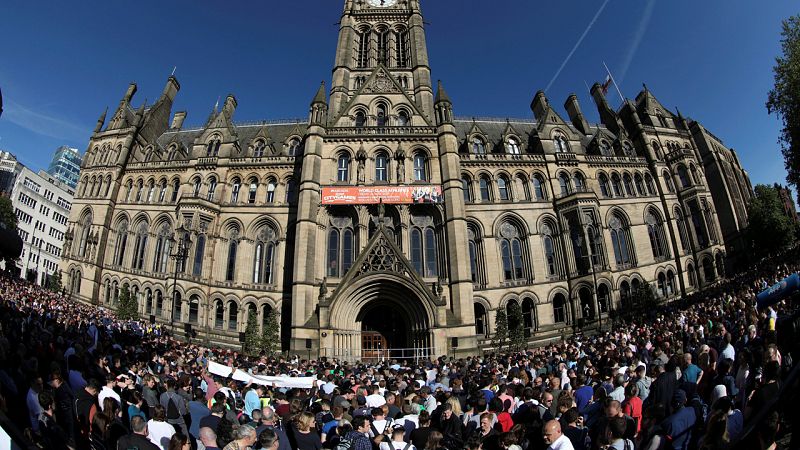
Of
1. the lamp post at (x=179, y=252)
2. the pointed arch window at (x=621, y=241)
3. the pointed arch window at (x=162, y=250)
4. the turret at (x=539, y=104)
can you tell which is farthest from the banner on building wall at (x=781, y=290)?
the turret at (x=539, y=104)

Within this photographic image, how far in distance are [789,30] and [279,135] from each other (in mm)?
40096

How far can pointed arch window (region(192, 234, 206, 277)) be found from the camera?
31.2m

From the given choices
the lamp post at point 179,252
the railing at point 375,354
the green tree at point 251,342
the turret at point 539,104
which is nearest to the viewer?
the railing at point 375,354

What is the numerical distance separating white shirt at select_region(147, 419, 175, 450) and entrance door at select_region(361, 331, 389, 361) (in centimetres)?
2238

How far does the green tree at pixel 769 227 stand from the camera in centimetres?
3491

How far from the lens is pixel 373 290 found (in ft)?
89.4

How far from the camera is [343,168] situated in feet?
105

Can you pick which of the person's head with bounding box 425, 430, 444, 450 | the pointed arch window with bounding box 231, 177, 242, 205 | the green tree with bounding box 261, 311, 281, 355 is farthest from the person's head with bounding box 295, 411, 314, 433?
the pointed arch window with bounding box 231, 177, 242, 205

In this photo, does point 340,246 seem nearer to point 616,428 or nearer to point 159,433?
point 159,433

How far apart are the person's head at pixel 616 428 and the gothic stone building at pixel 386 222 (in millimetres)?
20889

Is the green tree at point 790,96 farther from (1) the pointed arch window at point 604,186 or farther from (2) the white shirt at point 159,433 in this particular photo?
(2) the white shirt at point 159,433

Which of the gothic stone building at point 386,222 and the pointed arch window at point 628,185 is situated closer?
the gothic stone building at point 386,222

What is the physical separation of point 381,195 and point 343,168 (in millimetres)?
4131

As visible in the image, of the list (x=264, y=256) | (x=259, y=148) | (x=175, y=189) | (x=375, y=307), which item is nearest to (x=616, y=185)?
(x=375, y=307)
